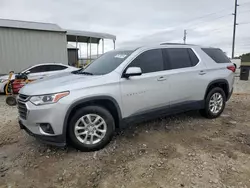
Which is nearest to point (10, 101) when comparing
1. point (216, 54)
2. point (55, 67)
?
point (55, 67)

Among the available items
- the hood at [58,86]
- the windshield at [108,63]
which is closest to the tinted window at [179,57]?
the windshield at [108,63]

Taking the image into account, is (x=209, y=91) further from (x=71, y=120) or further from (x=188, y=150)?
(x=71, y=120)

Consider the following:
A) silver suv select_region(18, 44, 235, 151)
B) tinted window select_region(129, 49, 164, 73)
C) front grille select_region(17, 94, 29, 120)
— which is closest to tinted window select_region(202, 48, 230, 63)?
silver suv select_region(18, 44, 235, 151)

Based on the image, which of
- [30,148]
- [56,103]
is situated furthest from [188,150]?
[30,148]

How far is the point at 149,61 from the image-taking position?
3898 millimetres

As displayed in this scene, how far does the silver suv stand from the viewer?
2.98m

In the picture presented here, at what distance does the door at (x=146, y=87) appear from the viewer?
3506 mm

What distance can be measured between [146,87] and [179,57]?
1197 millimetres

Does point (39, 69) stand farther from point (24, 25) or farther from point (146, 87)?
point (146, 87)

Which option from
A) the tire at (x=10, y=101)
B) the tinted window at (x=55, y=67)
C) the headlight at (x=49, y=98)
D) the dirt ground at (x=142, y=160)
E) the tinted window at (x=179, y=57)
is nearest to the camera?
the dirt ground at (x=142, y=160)

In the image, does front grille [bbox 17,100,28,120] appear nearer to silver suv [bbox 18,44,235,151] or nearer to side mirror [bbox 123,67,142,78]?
silver suv [bbox 18,44,235,151]

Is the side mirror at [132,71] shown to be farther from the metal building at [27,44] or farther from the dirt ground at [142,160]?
the metal building at [27,44]

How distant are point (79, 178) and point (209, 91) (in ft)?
11.5

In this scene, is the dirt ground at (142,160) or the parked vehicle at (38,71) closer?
the dirt ground at (142,160)
